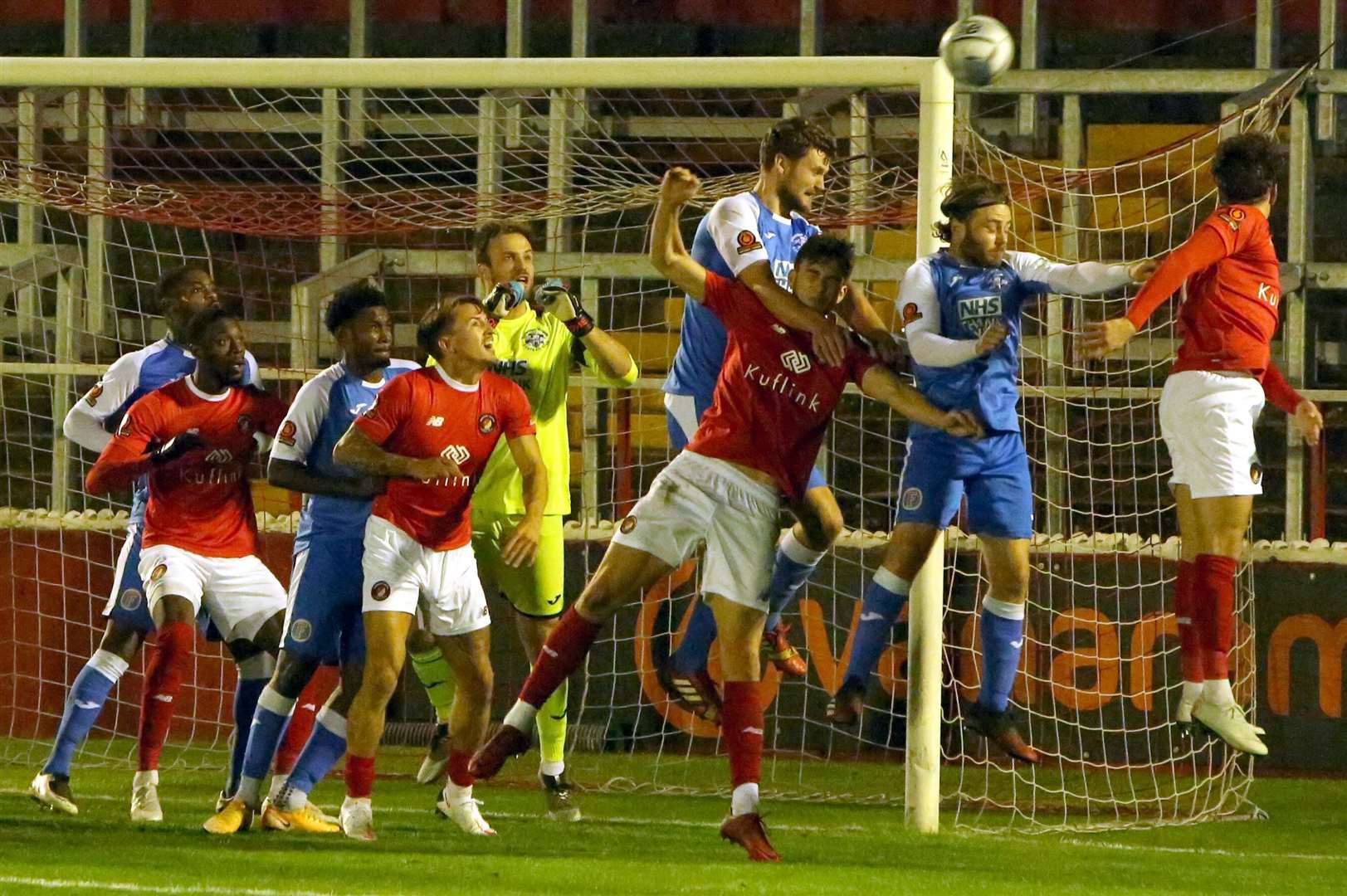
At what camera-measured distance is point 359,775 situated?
237 inches

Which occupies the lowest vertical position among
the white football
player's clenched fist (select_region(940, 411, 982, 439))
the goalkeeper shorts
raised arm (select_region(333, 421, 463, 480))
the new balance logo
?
the goalkeeper shorts

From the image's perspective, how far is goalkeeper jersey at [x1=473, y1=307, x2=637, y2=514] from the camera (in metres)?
6.95

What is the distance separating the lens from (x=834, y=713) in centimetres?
623

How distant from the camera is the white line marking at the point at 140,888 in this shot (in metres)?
4.91

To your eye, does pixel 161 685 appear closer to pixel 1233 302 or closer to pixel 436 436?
pixel 436 436

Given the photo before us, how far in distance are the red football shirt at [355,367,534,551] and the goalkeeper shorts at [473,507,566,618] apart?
76cm

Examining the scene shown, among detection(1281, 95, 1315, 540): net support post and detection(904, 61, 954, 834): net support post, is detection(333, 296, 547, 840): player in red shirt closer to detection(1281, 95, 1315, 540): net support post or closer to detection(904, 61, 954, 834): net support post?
detection(904, 61, 954, 834): net support post

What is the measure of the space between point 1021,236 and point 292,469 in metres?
5.12

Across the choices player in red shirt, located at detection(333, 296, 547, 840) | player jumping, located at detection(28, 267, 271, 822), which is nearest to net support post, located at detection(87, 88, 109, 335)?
player jumping, located at detection(28, 267, 271, 822)

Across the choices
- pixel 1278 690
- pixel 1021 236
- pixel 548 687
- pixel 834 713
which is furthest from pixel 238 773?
pixel 1021 236

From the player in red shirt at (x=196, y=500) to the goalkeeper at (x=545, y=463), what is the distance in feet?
2.23

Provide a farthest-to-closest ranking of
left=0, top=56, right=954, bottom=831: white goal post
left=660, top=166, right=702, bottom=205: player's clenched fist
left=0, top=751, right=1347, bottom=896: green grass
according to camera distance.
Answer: left=0, top=56, right=954, bottom=831: white goal post → left=660, top=166, right=702, bottom=205: player's clenched fist → left=0, top=751, right=1347, bottom=896: green grass

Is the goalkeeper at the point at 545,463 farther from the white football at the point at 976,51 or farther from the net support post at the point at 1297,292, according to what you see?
the net support post at the point at 1297,292

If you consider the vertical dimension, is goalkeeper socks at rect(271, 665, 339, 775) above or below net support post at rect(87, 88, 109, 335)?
below
